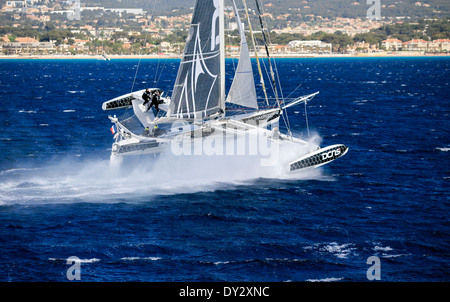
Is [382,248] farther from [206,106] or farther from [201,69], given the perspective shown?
[201,69]

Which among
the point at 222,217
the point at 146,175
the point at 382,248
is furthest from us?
the point at 146,175

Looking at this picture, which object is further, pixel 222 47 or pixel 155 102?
pixel 155 102

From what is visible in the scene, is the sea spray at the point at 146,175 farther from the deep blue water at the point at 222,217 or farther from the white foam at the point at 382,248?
the white foam at the point at 382,248

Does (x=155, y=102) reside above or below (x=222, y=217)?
above

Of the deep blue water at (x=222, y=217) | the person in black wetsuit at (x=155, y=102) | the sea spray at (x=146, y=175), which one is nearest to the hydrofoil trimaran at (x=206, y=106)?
the sea spray at (x=146, y=175)

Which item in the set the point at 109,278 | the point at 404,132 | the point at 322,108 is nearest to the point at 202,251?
the point at 109,278

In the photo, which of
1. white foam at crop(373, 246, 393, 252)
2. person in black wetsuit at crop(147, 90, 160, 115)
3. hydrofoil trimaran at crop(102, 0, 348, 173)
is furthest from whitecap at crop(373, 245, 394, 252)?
person in black wetsuit at crop(147, 90, 160, 115)

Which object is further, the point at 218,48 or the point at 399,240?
the point at 218,48

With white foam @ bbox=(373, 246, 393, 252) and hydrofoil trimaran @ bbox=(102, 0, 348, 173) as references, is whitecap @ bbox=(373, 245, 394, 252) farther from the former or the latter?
hydrofoil trimaran @ bbox=(102, 0, 348, 173)

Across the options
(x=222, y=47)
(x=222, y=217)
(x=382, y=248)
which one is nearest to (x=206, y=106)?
(x=222, y=47)

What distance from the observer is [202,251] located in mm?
23312
